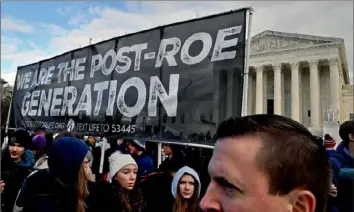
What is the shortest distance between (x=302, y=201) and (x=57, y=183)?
1.75 metres

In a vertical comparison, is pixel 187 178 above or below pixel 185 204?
above

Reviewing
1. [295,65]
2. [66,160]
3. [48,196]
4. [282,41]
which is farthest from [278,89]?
[48,196]

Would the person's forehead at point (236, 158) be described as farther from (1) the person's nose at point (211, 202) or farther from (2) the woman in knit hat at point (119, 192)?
(2) the woman in knit hat at point (119, 192)

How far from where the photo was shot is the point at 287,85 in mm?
40031

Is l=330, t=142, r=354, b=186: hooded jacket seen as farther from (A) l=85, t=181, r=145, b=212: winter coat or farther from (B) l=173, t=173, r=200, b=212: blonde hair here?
(A) l=85, t=181, r=145, b=212: winter coat

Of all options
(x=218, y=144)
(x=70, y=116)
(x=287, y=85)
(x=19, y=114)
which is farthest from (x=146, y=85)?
(x=287, y=85)

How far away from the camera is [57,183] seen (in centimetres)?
209


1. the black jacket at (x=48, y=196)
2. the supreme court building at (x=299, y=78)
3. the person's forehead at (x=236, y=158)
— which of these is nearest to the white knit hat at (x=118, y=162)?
the black jacket at (x=48, y=196)

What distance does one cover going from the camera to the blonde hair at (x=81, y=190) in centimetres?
210

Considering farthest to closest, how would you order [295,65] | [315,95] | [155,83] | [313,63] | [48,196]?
[295,65] → [313,63] → [315,95] → [155,83] → [48,196]

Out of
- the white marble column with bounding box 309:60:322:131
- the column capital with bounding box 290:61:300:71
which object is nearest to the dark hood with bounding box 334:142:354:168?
the white marble column with bounding box 309:60:322:131

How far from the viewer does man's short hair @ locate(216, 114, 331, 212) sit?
2.59 ft

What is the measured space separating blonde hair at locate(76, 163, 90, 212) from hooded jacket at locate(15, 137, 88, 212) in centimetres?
2

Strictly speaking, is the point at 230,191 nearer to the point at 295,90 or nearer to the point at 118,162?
the point at 118,162
